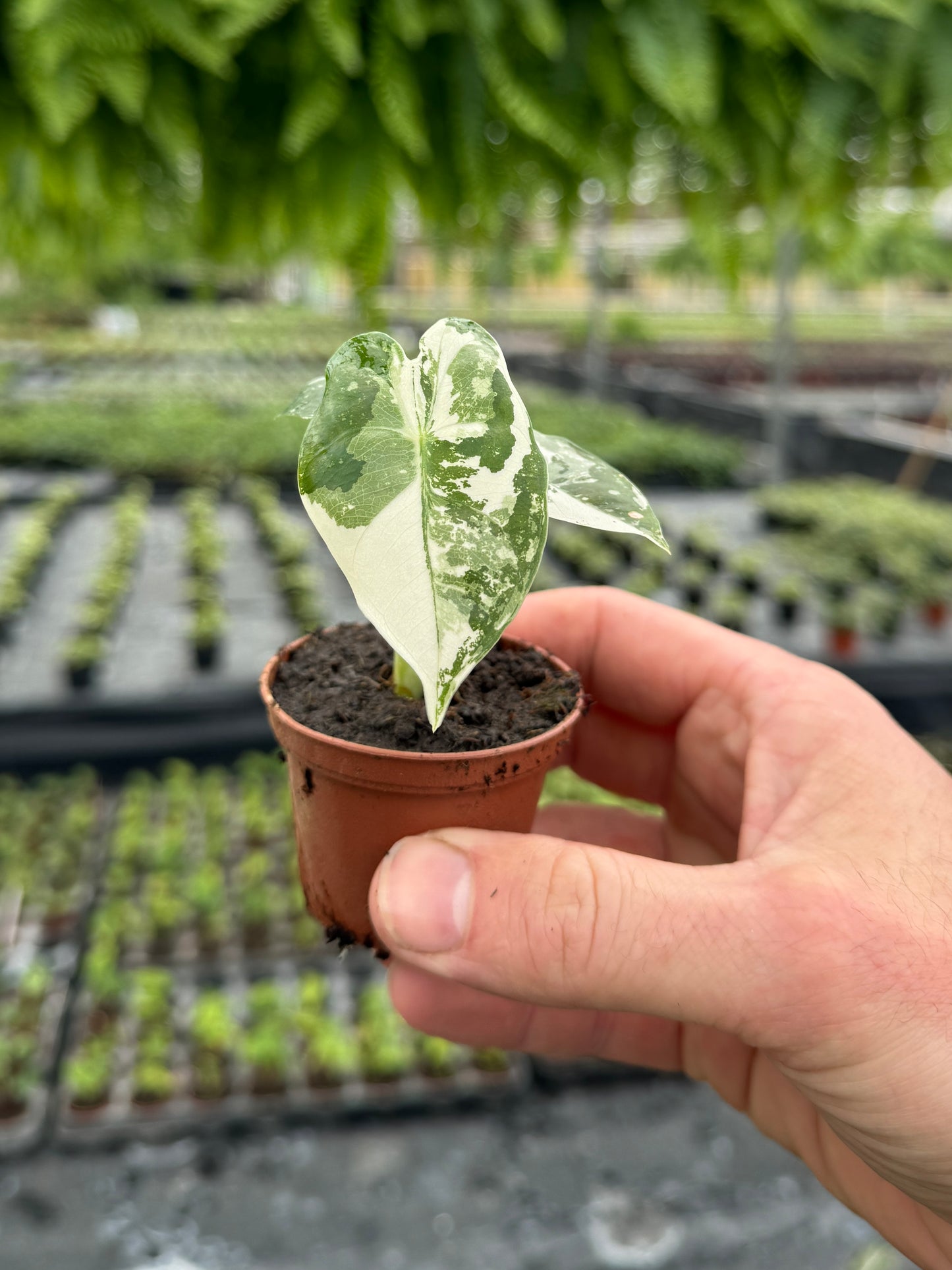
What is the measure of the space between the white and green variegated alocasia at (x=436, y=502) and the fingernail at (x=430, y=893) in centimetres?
15

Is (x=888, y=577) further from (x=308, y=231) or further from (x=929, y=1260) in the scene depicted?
(x=929, y=1260)

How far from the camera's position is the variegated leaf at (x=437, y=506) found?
2.09 feet

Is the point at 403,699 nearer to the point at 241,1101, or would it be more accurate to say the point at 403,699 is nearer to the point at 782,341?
the point at 241,1101

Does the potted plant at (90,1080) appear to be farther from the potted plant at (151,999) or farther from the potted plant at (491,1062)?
the potted plant at (491,1062)

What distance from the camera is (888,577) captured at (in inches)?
172

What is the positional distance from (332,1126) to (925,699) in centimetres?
249

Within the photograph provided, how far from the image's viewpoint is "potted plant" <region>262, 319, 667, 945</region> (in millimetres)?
638

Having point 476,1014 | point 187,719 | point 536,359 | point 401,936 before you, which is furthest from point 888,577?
point 536,359

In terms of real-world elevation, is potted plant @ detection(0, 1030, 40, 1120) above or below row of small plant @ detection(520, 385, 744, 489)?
below

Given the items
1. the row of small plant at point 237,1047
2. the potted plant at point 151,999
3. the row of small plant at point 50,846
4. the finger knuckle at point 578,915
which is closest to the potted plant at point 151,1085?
the row of small plant at point 237,1047

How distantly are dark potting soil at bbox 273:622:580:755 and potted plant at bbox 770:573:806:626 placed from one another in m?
3.27

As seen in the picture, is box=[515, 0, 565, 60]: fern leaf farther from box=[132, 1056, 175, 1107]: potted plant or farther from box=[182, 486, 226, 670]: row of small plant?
box=[182, 486, 226, 670]: row of small plant

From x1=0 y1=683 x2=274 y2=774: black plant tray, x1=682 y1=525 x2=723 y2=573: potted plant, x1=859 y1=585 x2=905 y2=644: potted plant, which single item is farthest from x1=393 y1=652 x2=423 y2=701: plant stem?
x1=682 y1=525 x2=723 y2=573: potted plant

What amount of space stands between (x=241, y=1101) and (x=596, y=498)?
1.89 metres
